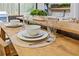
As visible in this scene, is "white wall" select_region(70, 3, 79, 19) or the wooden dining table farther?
"white wall" select_region(70, 3, 79, 19)

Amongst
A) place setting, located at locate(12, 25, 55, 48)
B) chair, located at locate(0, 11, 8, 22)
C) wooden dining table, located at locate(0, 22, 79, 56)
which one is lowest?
wooden dining table, located at locate(0, 22, 79, 56)

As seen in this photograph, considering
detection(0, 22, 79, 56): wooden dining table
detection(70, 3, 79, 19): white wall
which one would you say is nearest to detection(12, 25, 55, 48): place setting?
detection(0, 22, 79, 56): wooden dining table

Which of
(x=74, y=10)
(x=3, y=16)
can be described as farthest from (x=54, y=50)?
(x=74, y=10)

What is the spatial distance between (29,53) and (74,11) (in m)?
2.05

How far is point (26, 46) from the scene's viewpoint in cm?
71

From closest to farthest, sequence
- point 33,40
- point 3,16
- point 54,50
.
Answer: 1. point 54,50
2. point 33,40
3. point 3,16

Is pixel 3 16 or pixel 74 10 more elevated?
pixel 74 10

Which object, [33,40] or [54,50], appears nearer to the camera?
[54,50]

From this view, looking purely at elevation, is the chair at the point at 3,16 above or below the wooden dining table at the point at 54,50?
above

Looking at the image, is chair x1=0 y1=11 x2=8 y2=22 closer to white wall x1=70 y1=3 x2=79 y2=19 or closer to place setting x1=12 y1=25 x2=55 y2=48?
white wall x1=70 y1=3 x2=79 y2=19

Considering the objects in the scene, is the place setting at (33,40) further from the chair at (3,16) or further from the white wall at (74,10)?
the white wall at (74,10)

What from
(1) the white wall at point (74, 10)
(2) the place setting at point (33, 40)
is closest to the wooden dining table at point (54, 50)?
(2) the place setting at point (33, 40)

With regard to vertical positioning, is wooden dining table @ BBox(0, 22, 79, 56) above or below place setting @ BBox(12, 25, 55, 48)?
below

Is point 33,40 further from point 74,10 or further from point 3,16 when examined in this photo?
point 74,10
